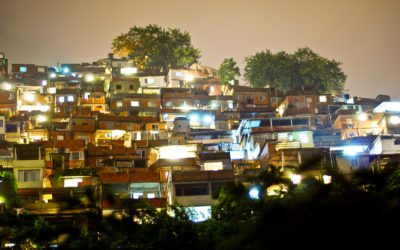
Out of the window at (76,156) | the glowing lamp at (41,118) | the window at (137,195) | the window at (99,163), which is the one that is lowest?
the window at (137,195)

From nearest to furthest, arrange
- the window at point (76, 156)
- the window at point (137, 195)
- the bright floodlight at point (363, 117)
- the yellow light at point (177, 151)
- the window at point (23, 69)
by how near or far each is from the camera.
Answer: the window at point (137, 195) → the window at point (76, 156) → the yellow light at point (177, 151) → the bright floodlight at point (363, 117) → the window at point (23, 69)

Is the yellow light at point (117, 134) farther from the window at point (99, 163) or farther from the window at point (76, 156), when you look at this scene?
the window at point (99, 163)

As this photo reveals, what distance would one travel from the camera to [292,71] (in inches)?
3147

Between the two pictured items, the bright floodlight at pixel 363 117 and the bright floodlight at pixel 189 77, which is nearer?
the bright floodlight at pixel 363 117

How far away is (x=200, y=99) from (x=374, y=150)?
24.6 metres

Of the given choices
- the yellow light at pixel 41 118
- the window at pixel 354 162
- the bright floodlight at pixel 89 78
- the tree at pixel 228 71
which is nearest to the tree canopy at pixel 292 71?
the tree at pixel 228 71

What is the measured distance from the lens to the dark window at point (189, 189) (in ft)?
115

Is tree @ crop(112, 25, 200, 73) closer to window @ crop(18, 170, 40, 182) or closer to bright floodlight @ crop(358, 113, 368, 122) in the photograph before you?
bright floodlight @ crop(358, 113, 368, 122)

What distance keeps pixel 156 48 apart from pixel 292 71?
64.3 feet

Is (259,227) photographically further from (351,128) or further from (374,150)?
(351,128)

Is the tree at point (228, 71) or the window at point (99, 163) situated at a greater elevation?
the tree at point (228, 71)

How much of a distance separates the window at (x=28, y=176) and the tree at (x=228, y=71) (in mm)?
42147

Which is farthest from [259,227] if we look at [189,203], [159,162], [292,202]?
[159,162]

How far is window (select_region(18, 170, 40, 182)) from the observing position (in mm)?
41406
